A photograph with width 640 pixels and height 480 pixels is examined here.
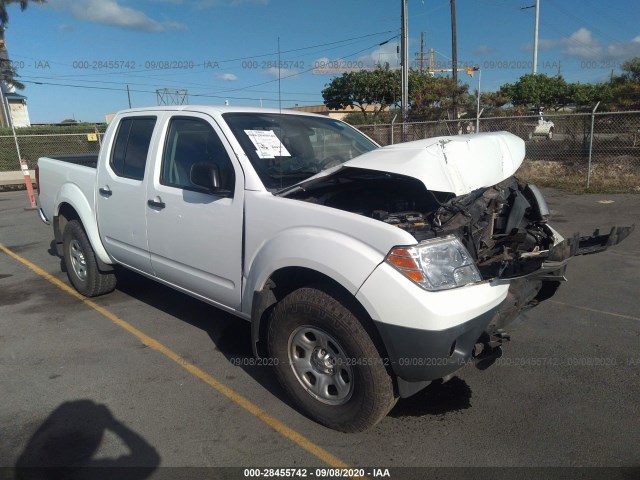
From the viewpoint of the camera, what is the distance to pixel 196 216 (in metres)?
3.52

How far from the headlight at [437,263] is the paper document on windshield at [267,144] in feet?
4.76

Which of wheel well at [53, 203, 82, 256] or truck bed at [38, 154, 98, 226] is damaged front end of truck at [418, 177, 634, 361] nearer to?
truck bed at [38, 154, 98, 226]

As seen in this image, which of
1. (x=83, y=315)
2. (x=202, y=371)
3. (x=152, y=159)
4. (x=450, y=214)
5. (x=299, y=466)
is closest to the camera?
(x=299, y=466)

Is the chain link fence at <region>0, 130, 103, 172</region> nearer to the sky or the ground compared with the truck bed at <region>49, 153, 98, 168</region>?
nearer to the sky

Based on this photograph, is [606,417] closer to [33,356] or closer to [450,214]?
[450,214]

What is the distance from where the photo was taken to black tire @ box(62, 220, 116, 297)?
5.02 metres

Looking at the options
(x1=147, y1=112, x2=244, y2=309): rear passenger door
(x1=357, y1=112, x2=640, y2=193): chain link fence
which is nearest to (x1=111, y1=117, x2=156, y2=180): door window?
(x1=147, y1=112, x2=244, y2=309): rear passenger door

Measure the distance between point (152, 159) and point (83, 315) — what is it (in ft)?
6.66

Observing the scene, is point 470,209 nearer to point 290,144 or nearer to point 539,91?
point 290,144

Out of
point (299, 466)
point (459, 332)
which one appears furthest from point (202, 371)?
point (459, 332)

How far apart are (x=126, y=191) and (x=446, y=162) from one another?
115 inches

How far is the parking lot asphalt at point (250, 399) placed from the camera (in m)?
2.72

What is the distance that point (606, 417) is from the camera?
9.80 feet

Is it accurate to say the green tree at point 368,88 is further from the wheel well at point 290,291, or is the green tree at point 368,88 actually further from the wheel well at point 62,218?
the wheel well at point 290,291
